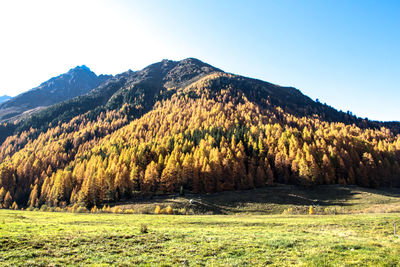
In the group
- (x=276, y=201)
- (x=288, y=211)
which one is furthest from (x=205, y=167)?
(x=288, y=211)

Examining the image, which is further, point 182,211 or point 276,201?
point 276,201

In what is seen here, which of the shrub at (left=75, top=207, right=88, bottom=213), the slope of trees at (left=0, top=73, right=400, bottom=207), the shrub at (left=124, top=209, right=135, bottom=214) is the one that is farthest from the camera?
the slope of trees at (left=0, top=73, right=400, bottom=207)

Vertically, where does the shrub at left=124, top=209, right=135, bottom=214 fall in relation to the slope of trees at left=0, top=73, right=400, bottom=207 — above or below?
below

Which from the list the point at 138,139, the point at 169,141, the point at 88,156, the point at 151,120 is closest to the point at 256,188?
the point at 169,141

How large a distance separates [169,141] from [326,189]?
7954 centimetres

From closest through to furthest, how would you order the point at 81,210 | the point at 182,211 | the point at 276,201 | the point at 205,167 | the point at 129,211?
the point at 182,211, the point at 129,211, the point at 81,210, the point at 276,201, the point at 205,167

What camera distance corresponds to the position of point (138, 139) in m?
138

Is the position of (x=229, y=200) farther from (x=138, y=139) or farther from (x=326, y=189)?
(x=138, y=139)

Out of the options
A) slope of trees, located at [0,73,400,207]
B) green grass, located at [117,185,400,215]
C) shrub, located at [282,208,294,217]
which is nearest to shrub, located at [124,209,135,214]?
green grass, located at [117,185,400,215]

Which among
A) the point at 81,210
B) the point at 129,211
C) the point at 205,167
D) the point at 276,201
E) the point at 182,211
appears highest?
the point at 205,167

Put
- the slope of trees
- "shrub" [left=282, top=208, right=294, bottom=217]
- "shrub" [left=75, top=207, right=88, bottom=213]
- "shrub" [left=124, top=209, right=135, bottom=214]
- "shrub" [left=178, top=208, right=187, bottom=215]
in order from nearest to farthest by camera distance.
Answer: "shrub" [left=282, top=208, right=294, bottom=217], "shrub" [left=178, top=208, right=187, bottom=215], "shrub" [left=124, top=209, right=135, bottom=214], "shrub" [left=75, top=207, right=88, bottom=213], the slope of trees

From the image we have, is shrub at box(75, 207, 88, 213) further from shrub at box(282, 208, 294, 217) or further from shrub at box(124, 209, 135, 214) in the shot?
shrub at box(282, 208, 294, 217)

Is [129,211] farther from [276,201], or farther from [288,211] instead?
[276,201]

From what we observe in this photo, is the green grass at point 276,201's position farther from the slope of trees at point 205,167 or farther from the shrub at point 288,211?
the slope of trees at point 205,167
